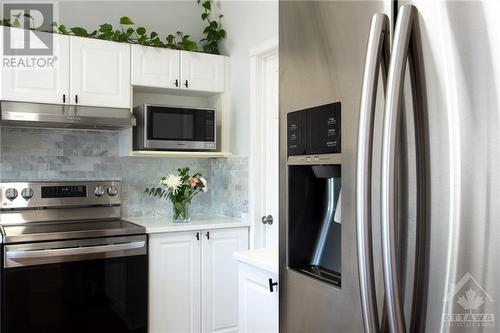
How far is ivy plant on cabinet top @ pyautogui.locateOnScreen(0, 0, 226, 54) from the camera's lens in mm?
3010

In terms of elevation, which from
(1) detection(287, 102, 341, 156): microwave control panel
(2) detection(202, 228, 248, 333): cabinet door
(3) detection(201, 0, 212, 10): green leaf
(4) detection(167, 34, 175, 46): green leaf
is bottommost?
(2) detection(202, 228, 248, 333): cabinet door

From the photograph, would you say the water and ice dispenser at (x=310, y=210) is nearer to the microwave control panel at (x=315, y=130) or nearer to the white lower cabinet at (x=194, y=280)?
the microwave control panel at (x=315, y=130)

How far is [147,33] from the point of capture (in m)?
3.48

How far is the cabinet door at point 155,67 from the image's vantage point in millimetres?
3123

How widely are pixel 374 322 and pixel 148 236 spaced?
2.21 m

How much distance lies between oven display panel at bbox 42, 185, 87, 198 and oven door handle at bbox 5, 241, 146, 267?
2.09ft

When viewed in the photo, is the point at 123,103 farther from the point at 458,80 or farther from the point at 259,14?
the point at 458,80

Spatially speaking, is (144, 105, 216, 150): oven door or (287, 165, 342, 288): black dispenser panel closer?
(287, 165, 342, 288): black dispenser panel

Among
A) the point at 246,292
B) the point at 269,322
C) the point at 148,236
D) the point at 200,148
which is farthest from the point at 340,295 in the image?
the point at 200,148

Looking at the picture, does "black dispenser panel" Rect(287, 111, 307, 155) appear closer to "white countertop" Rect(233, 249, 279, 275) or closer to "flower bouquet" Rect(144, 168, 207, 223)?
"white countertop" Rect(233, 249, 279, 275)

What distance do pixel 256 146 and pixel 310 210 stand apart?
1909 mm

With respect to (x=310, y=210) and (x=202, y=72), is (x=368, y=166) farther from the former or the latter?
(x=202, y=72)

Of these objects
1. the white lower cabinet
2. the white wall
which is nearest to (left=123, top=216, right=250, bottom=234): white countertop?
the white lower cabinet

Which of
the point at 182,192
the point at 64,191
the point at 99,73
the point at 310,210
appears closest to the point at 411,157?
the point at 310,210
